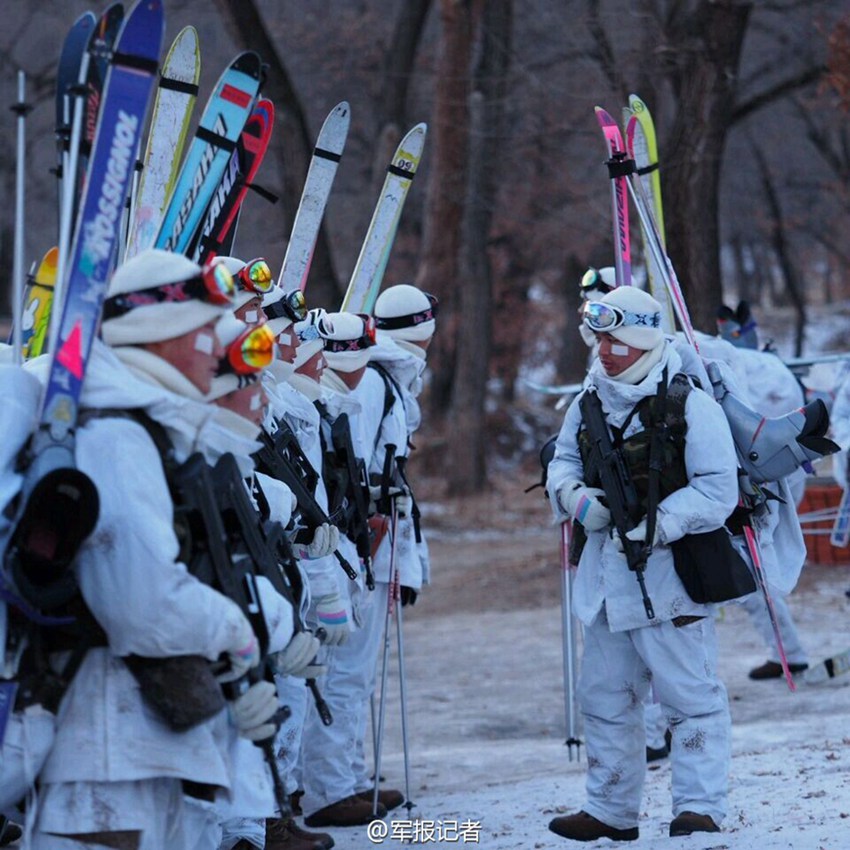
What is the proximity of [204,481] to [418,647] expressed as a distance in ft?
29.1

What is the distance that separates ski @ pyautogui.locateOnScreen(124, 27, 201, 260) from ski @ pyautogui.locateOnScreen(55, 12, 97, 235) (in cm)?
83

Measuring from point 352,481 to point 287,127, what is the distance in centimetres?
1174

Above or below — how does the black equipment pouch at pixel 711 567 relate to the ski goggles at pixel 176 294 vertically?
below

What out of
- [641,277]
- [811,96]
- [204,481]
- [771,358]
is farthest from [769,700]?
[641,277]

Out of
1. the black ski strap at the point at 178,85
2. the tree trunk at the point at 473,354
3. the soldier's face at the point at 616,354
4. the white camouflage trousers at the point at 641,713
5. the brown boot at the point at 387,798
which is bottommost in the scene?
the brown boot at the point at 387,798

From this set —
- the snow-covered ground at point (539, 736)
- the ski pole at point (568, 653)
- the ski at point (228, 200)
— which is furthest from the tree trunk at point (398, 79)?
the ski at point (228, 200)

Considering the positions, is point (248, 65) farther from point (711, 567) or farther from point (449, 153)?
point (449, 153)

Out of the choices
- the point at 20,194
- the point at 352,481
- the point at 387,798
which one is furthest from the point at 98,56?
the point at 387,798

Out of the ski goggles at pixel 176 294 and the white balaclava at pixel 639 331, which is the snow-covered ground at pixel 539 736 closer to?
the white balaclava at pixel 639 331

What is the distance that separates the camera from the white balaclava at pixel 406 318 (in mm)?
7992

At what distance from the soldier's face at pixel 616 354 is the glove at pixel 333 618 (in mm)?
1394

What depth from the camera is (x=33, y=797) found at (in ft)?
12.0

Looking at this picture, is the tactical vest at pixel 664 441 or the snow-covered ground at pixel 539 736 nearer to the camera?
the tactical vest at pixel 664 441

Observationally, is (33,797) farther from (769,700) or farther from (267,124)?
(769,700)
